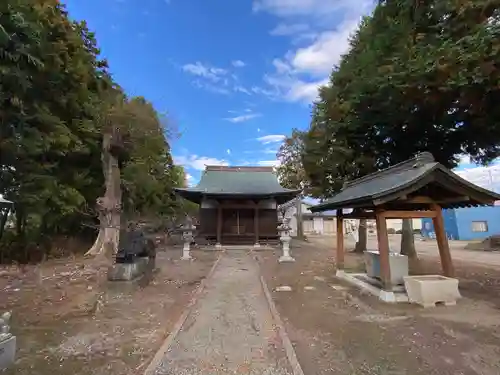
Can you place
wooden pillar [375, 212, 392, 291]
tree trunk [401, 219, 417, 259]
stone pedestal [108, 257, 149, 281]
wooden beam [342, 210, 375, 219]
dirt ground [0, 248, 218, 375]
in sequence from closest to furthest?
dirt ground [0, 248, 218, 375]
wooden pillar [375, 212, 392, 291]
stone pedestal [108, 257, 149, 281]
wooden beam [342, 210, 375, 219]
tree trunk [401, 219, 417, 259]

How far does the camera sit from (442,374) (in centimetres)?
330

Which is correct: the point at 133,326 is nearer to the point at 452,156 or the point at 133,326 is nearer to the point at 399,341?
the point at 399,341

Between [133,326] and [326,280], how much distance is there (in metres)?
5.79

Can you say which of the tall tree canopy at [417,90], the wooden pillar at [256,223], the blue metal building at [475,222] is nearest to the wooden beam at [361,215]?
the tall tree canopy at [417,90]

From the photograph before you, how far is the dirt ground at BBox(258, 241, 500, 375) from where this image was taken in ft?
11.6

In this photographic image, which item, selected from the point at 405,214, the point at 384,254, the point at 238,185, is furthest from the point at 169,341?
the point at 238,185

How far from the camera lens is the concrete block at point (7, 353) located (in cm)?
342

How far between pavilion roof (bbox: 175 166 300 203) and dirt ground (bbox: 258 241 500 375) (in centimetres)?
1173

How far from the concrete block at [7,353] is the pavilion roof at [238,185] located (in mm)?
15485

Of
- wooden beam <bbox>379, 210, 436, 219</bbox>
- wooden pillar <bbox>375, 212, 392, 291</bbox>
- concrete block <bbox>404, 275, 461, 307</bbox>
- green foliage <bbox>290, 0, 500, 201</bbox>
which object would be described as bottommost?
concrete block <bbox>404, 275, 461, 307</bbox>

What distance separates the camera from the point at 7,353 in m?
3.50

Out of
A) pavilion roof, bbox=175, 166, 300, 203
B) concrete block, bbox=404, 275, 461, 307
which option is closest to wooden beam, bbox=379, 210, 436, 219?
concrete block, bbox=404, 275, 461, 307

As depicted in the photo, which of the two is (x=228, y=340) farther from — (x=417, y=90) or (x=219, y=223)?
→ (x=219, y=223)

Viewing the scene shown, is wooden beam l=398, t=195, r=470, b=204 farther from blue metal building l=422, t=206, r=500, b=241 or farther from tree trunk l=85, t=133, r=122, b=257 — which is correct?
blue metal building l=422, t=206, r=500, b=241
